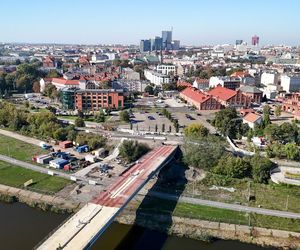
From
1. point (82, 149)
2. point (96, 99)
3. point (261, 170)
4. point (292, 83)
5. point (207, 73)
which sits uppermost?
point (207, 73)

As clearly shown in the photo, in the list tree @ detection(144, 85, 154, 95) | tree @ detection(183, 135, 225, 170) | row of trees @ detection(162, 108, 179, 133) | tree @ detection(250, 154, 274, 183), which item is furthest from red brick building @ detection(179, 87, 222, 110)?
tree @ detection(250, 154, 274, 183)

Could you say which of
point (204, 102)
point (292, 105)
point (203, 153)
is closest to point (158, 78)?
point (204, 102)

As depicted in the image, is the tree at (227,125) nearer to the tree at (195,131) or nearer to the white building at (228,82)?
the tree at (195,131)

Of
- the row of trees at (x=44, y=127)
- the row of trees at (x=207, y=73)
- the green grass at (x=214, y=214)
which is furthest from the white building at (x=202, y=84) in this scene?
the green grass at (x=214, y=214)

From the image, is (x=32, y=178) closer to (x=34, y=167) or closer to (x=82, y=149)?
(x=34, y=167)

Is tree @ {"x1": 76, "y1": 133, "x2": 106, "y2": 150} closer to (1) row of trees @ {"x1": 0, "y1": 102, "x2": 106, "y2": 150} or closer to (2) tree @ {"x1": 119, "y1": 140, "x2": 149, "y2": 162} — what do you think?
(1) row of trees @ {"x1": 0, "y1": 102, "x2": 106, "y2": 150}

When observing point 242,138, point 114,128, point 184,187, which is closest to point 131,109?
point 114,128
